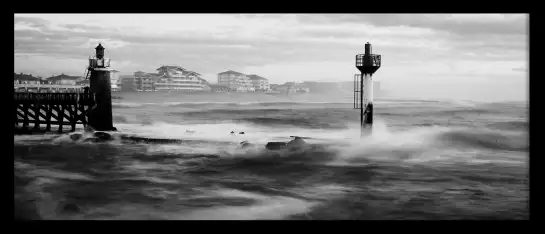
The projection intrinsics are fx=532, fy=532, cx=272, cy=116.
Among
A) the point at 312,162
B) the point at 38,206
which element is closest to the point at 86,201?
the point at 38,206

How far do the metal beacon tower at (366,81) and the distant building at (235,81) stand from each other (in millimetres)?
3274

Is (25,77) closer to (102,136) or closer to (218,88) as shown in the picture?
(102,136)

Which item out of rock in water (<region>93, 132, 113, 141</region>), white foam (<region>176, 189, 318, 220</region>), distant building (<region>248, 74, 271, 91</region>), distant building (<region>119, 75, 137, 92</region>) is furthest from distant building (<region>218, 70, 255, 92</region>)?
white foam (<region>176, 189, 318, 220</region>)

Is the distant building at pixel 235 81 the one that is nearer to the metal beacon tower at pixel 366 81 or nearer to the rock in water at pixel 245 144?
the rock in water at pixel 245 144

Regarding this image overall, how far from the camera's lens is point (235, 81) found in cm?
1202

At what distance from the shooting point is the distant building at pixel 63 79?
10.3m

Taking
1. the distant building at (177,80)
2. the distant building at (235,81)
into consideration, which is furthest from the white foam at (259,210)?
the distant building at (235,81)

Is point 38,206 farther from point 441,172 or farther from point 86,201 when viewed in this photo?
point 441,172

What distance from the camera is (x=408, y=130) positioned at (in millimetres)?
12906

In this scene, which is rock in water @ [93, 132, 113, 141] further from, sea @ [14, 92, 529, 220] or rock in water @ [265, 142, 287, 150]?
rock in water @ [265, 142, 287, 150]

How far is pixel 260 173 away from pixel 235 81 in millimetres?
4370

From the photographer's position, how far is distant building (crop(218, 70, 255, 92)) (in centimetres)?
1119

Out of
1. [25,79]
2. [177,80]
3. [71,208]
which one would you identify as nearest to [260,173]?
[71,208]
